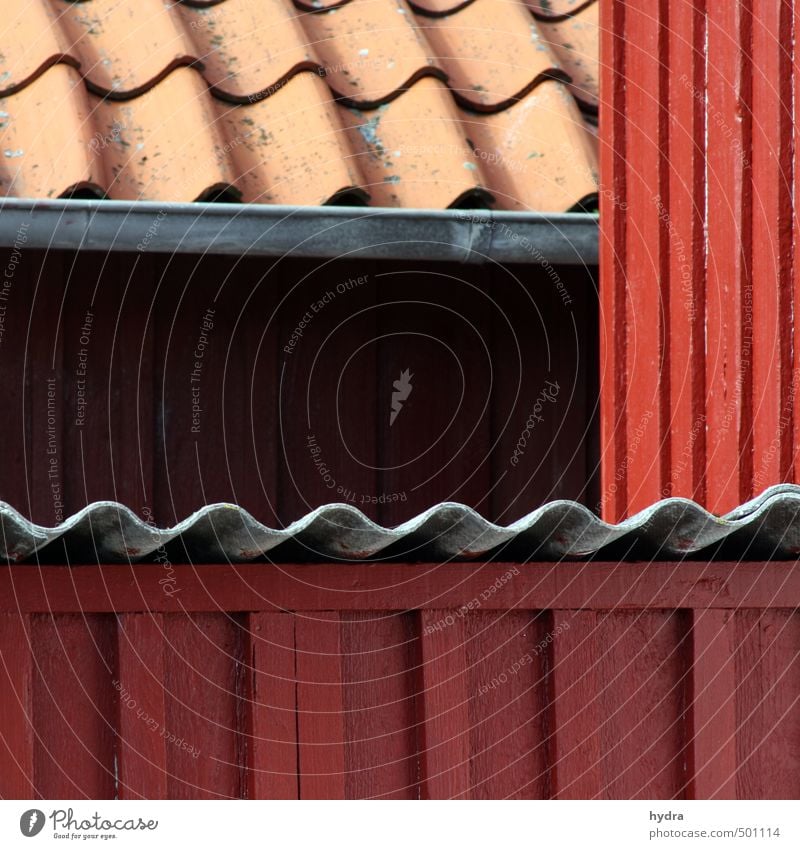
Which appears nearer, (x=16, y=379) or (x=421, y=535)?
(x=421, y=535)

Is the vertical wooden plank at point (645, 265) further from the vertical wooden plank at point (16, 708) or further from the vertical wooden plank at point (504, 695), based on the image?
the vertical wooden plank at point (16, 708)

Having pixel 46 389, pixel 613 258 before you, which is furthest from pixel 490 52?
pixel 46 389

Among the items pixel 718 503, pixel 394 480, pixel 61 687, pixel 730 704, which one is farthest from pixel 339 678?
pixel 394 480

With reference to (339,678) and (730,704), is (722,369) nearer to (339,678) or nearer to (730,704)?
(730,704)

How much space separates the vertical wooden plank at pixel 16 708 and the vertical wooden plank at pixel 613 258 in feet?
5.51

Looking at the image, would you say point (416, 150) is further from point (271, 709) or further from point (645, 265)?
point (271, 709)

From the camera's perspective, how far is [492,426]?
11.9 ft

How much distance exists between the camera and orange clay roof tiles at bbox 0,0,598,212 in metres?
3.28

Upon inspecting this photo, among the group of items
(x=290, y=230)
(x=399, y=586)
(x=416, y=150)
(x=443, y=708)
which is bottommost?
(x=443, y=708)

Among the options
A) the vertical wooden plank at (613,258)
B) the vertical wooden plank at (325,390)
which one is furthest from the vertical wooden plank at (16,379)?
the vertical wooden plank at (613,258)

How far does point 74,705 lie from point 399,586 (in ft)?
1.87

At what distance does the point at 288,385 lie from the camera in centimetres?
351

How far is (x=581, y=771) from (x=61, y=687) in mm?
910

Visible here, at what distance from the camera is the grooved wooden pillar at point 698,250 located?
2744 millimetres
